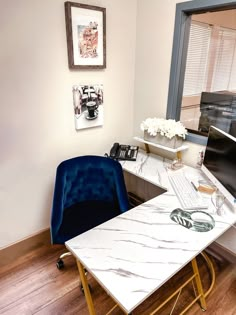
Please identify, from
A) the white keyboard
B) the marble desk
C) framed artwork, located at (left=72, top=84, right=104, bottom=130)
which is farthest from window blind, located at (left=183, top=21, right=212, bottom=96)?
the marble desk

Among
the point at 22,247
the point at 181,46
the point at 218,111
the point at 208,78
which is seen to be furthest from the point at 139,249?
the point at 208,78

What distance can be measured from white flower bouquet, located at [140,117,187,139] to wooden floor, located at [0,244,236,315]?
3.72 feet

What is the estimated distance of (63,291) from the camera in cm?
168

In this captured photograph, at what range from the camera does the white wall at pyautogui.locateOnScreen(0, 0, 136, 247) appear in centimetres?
157

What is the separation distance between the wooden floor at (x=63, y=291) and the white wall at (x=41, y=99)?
0.94 ft

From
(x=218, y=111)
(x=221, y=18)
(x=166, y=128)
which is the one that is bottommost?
(x=166, y=128)

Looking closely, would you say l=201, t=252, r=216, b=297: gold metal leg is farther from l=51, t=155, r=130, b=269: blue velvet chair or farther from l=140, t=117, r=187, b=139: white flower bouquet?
l=140, t=117, r=187, b=139: white flower bouquet

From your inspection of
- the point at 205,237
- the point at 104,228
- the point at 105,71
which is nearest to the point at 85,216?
the point at 104,228

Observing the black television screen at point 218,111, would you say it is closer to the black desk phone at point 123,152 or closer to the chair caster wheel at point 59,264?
the black desk phone at point 123,152

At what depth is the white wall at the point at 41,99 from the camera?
1571mm

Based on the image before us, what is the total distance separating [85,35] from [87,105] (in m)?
0.56

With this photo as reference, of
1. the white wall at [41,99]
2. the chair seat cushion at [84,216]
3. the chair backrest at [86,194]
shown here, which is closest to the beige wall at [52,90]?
the white wall at [41,99]

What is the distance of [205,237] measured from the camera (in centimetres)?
119

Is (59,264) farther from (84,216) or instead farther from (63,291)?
(84,216)
